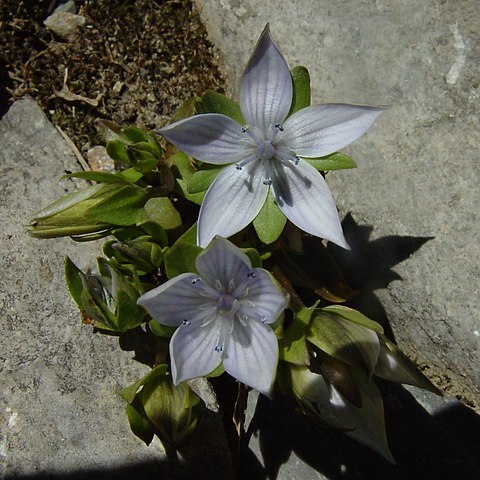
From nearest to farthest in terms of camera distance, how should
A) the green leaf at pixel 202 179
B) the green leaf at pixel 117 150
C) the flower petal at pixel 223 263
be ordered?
the flower petal at pixel 223 263
the green leaf at pixel 202 179
the green leaf at pixel 117 150

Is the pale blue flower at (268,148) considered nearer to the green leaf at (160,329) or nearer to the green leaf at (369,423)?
the green leaf at (160,329)

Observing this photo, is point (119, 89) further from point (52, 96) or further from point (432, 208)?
point (432, 208)

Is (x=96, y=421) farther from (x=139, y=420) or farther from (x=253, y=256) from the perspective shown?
(x=253, y=256)

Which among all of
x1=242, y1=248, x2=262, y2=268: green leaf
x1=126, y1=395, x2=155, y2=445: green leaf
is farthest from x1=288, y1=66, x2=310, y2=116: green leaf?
x1=126, y1=395, x2=155, y2=445: green leaf

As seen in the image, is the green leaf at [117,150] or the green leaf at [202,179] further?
the green leaf at [117,150]

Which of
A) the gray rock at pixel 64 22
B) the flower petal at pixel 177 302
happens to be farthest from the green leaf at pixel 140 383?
the gray rock at pixel 64 22

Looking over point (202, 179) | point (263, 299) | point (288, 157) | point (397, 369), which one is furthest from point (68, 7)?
point (397, 369)
